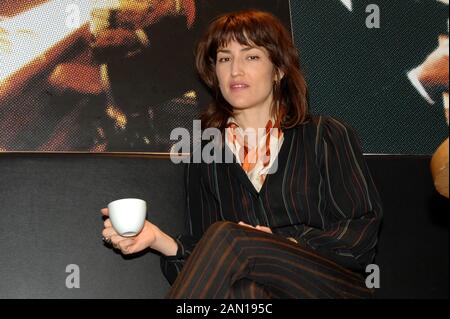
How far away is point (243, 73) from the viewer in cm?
203

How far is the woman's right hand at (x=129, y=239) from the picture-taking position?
1.78 metres

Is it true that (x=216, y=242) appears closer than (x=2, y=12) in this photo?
Yes

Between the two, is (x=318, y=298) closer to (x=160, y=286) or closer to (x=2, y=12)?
(x=160, y=286)

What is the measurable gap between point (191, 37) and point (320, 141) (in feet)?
1.73

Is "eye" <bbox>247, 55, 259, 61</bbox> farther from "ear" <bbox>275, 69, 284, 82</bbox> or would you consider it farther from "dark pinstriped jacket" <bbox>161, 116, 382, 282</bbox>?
"dark pinstriped jacket" <bbox>161, 116, 382, 282</bbox>

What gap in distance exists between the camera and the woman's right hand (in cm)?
178

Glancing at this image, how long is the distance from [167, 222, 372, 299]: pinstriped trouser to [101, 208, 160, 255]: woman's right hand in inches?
11.0

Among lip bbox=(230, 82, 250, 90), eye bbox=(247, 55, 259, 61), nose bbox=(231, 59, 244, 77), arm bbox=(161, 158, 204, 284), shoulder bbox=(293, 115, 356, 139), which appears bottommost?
arm bbox=(161, 158, 204, 284)

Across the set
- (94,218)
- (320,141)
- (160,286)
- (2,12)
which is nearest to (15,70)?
(2,12)

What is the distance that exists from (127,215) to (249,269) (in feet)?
1.09

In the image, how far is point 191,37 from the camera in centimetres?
220

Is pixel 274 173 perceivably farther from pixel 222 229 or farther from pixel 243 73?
pixel 222 229

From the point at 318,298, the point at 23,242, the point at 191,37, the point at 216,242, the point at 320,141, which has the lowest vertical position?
the point at 318,298

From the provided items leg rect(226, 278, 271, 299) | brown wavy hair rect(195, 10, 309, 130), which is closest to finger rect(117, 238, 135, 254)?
leg rect(226, 278, 271, 299)
